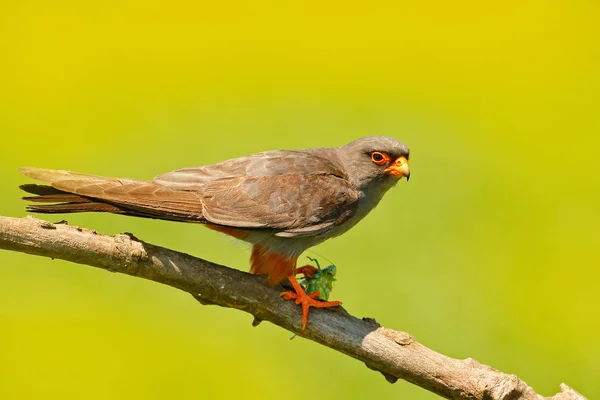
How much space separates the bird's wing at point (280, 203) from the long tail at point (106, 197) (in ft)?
0.66

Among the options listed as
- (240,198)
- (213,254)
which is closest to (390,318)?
(213,254)

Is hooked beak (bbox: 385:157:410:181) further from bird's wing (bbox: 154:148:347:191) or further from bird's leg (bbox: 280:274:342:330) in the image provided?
bird's leg (bbox: 280:274:342:330)

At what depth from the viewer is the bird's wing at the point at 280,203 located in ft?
20.7

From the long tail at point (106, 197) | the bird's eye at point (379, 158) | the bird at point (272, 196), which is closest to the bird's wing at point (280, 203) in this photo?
the bird at point (272, 196)

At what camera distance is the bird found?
19.3ft

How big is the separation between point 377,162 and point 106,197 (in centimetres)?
225

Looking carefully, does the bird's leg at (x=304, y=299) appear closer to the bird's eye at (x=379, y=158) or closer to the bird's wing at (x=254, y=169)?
the bird's wing at (x=254, y=169)

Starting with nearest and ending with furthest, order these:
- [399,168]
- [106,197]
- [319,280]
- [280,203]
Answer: [106,197]
[280,203]
[319,280]
[399,168]

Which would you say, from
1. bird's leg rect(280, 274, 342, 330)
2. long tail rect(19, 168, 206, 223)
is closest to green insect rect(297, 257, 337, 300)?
bird's leg rect(280, 274, 342, 330)

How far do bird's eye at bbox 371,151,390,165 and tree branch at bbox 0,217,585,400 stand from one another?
131 cm

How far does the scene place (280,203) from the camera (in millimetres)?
6512

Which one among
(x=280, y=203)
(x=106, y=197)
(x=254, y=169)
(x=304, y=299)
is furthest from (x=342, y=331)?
(x=106, y=197)

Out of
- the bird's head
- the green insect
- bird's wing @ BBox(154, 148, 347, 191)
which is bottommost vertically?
the green insect

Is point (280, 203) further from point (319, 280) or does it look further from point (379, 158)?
point (379, 158)
